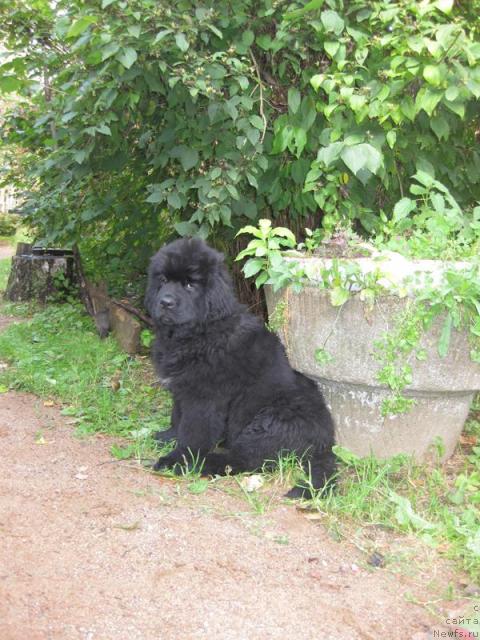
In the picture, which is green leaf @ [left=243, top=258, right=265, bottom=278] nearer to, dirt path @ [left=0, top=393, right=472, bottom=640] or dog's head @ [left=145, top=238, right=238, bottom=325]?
dog's head @ [left=145, top=238, right=238, bottom=325]

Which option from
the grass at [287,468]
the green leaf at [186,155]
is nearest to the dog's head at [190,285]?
the green leaf at [186,155]

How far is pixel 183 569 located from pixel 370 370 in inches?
51.7

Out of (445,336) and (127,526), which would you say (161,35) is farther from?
(127,526)

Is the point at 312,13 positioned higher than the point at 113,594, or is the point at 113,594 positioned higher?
the point at 312,13

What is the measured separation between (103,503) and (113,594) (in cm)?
73

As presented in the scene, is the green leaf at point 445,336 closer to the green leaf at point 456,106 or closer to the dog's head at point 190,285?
the green leaf at point 456,106

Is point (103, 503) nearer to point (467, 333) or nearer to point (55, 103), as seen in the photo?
point (467, 333)

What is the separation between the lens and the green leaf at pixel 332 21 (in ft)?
9.34

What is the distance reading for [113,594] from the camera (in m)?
2.09

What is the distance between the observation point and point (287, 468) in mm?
3096

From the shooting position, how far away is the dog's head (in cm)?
321

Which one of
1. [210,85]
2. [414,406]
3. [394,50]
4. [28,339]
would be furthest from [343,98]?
[28,339]

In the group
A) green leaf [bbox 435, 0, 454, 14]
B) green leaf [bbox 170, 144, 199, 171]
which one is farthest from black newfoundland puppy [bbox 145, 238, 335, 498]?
green leaf [bbox 435, 0, 454, 14]

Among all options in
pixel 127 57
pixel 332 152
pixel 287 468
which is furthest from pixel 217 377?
pixel 127 57
